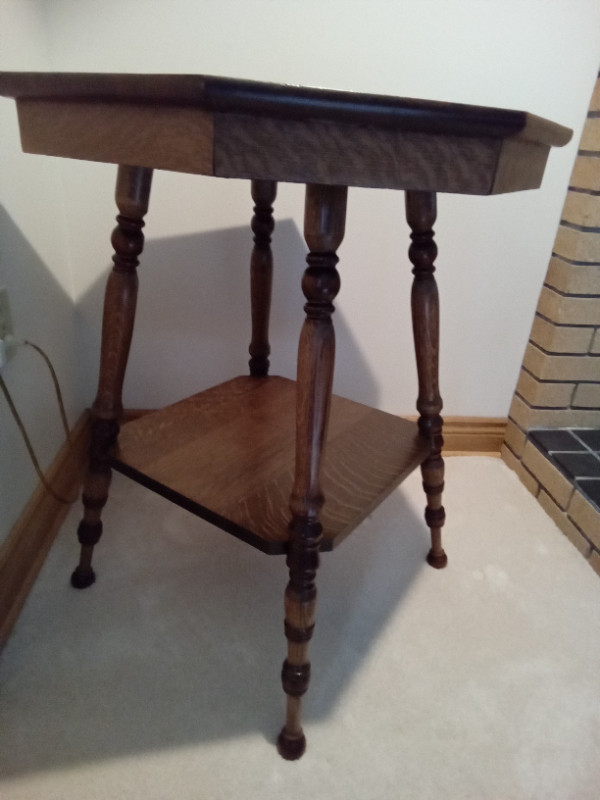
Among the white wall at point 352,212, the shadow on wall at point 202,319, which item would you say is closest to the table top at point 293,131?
the white wall at point 352,212

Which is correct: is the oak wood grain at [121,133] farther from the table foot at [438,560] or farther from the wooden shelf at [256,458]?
the table foot at [438,560]

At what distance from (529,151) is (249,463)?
49cm

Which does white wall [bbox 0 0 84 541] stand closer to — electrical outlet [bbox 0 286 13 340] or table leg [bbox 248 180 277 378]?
electrical outlet [bbox 0 286 13 340]

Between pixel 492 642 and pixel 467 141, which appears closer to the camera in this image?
pixel 467 141

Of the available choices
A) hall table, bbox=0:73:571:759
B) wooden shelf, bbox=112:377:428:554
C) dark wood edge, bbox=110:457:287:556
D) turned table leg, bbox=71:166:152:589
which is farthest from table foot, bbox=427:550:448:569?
turned table leg, bbox=71:166:152:589

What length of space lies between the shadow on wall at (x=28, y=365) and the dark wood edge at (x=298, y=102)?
0.38 meters

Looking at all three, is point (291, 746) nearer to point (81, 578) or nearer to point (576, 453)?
point (81, 578)

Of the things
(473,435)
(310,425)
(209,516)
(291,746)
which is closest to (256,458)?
(209,516)

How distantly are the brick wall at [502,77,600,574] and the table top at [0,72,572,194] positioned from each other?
1.96 ft

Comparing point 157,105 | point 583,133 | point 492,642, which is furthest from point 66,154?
point 583,133

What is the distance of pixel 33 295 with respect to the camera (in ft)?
2.77

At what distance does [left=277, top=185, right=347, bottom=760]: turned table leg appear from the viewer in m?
0.50

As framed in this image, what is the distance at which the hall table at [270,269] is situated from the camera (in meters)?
0.39

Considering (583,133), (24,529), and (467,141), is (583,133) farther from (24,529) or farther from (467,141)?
(24,529)
